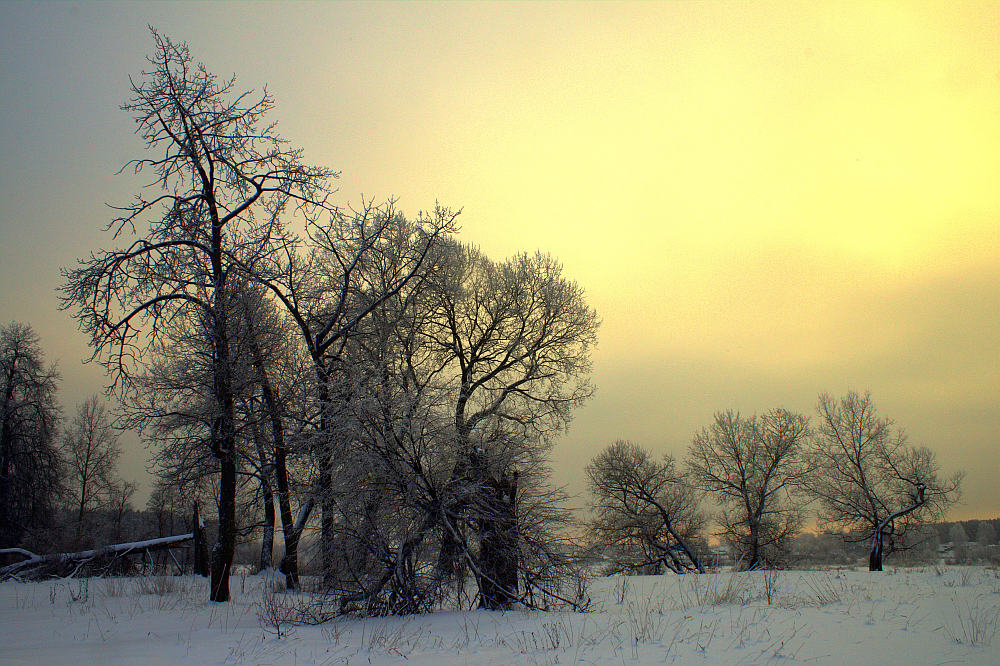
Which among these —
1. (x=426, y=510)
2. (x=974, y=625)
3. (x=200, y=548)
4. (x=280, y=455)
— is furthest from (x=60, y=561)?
(x=974, y=625)

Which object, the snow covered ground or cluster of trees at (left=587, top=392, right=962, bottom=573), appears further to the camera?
cluster of trees at (left=587, top=392, right=962, bottom=573)

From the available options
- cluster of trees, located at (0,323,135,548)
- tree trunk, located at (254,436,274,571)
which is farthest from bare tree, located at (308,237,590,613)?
cluster of trees, located at (0,323,135,548)

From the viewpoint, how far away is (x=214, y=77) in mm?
11438

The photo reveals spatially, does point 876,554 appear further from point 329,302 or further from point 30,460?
point 30,460

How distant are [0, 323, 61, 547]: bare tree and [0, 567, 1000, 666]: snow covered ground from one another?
1765 centimetres

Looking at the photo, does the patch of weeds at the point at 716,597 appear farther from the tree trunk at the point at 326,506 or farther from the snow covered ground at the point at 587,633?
the tree trunk at the point at 326,506

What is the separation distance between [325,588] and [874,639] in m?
6.82

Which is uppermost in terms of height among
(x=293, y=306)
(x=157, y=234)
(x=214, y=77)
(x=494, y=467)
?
(x=214, y=77)

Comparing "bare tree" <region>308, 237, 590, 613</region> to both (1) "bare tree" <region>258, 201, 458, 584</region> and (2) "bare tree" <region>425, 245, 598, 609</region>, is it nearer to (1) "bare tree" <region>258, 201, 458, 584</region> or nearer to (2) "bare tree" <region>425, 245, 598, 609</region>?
(1) "bare tree" <region>258, 201, 458, 584</region>

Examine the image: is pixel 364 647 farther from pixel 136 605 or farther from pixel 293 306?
pixel 293 306

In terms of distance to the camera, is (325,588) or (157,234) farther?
(157,234)

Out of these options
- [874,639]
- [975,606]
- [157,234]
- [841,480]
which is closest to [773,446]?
[841,480]

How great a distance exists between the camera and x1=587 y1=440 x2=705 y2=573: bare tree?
29.5 meters

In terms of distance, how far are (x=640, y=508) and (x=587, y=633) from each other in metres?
25.5
